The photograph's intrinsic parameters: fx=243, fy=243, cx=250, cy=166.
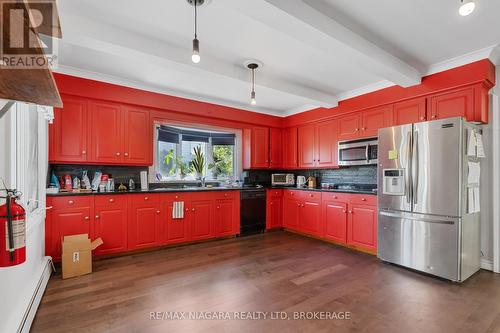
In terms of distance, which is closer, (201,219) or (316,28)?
(316,28)

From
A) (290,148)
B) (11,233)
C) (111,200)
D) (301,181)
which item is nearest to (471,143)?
(301,181)

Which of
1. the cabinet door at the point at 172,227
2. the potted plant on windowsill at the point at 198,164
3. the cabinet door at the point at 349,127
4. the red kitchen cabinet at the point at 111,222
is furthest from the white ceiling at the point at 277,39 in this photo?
the cabinet door at the point at 172,227

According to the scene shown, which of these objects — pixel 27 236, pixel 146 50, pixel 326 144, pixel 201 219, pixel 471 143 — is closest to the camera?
pixel 27 236

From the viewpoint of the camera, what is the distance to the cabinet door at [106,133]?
344cm

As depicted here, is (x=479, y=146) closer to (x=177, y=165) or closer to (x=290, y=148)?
(x=290, y=148)

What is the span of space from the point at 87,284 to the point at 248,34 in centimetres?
305

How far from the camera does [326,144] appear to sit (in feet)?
15.0

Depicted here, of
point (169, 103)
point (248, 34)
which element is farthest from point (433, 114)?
point (169, 103)

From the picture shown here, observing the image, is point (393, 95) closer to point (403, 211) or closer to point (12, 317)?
point (403, 211)

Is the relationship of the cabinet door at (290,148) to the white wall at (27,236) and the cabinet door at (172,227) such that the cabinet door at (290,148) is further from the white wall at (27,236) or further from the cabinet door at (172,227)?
the white wall at (27,236)

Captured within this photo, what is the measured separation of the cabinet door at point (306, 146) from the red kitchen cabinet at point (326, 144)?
13 centimetres

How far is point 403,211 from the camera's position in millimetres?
3064

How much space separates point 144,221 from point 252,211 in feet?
6.48

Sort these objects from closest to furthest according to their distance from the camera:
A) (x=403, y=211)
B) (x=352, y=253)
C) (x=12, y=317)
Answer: (x=12, y=317) < (x=403, y=211) < (x=352, y=253)
